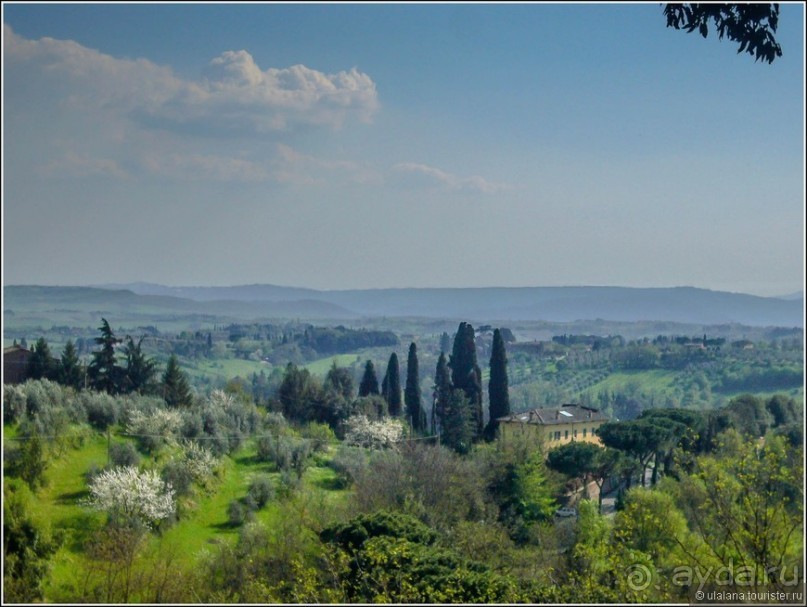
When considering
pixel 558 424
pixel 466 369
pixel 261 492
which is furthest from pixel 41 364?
pixel 558 424

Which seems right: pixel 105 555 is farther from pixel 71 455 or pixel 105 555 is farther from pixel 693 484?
pixel 693 484

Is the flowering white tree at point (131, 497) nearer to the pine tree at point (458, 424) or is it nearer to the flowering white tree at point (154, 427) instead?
the flowering white tree at point (154, 427)

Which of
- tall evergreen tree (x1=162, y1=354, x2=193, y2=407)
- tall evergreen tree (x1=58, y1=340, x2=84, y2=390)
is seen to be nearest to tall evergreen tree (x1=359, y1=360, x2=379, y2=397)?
tall evergreen tree (x1=162, y1=354, x2=193, y2=407)

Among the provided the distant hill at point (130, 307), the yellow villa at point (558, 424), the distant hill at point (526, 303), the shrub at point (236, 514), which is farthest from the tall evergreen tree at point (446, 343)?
the distant hill at point (526, 303)

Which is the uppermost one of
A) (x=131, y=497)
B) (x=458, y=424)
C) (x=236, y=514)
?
(x=131, y=497)

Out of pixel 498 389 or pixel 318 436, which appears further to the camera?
pixel 498 389

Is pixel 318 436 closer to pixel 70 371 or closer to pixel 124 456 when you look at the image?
pixel 70 371
